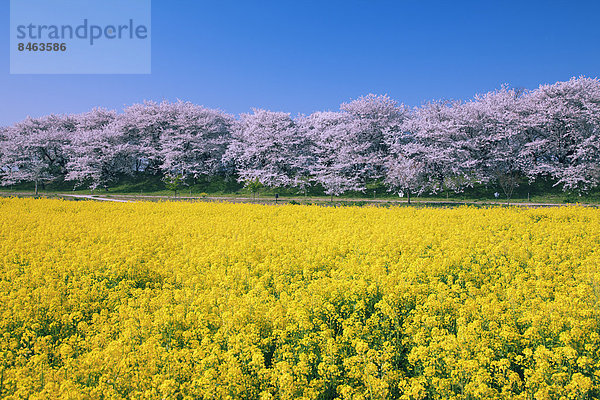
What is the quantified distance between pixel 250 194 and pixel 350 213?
30.4 metres

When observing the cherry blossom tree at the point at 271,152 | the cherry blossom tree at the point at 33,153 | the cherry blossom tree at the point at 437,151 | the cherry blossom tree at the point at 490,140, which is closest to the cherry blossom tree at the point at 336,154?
the cherry blossom tree at the point at 271,152

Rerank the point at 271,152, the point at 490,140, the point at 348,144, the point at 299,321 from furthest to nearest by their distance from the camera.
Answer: the point at 271,152 < the point at 348,144 < the point at 490,140 < the point at 299,321

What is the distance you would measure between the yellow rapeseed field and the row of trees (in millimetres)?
31041

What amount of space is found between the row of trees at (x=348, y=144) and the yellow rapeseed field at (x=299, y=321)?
31041 millimetres

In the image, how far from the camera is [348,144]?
2068 inches

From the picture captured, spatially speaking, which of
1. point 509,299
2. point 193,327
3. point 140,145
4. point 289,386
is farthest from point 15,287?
point 140,145

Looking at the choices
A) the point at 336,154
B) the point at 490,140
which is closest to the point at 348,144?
the point at 336,154

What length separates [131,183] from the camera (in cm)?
5922

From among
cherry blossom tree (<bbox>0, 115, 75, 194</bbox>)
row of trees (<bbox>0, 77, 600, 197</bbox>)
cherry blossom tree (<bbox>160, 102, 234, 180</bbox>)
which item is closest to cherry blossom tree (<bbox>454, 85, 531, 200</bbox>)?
row of trees (<bbox>0, 77, 600, 197</bbox>)

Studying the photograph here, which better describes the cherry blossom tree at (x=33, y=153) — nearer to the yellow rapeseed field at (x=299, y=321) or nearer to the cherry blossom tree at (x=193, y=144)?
the cherry blossom tree at (x=193, y=144)

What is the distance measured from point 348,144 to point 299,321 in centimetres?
4816

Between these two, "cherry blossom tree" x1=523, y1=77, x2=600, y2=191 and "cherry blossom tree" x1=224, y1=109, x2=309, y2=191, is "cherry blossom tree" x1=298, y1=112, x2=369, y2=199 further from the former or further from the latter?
"cherry blossom tree" x1=523, y1=77, x2=600, y2=191

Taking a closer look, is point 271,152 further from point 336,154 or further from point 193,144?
point 193,144

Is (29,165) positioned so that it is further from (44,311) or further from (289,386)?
(289,386)
